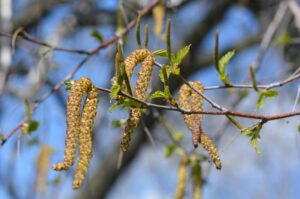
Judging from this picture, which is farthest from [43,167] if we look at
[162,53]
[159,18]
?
[162,53]

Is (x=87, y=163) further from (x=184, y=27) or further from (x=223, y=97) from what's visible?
(x=223, y=97)

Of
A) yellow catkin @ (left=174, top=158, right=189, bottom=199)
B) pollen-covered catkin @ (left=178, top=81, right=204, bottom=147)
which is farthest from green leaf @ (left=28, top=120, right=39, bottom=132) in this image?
pollen-covered catkin @ (left=178, top=81, right=204, bottom=147)

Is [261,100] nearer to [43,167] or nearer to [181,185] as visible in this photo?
[181,185]

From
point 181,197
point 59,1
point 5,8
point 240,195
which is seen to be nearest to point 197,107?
point 181,197

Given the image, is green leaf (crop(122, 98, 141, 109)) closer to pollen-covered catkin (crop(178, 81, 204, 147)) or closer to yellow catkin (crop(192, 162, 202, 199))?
pollen-covered catkin (crop(178, 81, 204, 147))

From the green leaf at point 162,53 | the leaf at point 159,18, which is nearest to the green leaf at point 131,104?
the green leaf at point 162,53

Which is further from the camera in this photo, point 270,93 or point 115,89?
point 270,93
